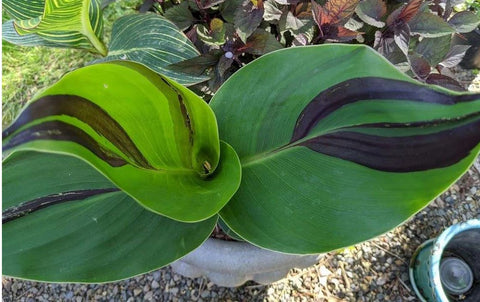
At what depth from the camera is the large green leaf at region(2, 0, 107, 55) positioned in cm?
79

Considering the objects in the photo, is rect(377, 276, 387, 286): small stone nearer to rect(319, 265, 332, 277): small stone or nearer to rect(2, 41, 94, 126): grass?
rect(319, 265, 332, 277): small stone

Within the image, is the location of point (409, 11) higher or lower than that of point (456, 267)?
higher

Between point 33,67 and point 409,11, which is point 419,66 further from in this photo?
point 33,67

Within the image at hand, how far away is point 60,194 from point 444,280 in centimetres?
110

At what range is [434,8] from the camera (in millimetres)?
965

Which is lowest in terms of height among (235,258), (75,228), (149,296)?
(149,296)

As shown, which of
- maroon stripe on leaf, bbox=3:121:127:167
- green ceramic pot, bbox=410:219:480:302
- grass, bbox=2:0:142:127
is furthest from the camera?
grass, bbox=2:0:142:127

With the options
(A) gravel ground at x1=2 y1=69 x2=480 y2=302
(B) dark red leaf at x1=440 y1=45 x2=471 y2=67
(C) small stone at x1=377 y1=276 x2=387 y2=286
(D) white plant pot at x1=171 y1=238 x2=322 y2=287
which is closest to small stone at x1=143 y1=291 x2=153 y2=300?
(A) gravel ground at x1=2 y1=69 x2=480 y2=302

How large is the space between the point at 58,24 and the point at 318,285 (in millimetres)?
944

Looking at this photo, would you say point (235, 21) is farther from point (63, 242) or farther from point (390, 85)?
point (63, 242)

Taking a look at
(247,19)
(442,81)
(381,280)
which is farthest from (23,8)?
(381,280)

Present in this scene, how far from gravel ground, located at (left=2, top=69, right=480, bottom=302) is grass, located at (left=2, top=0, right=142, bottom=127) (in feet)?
2.15

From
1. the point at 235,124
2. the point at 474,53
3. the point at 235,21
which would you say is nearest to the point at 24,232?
the point at 235,124

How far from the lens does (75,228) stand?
63 cm
